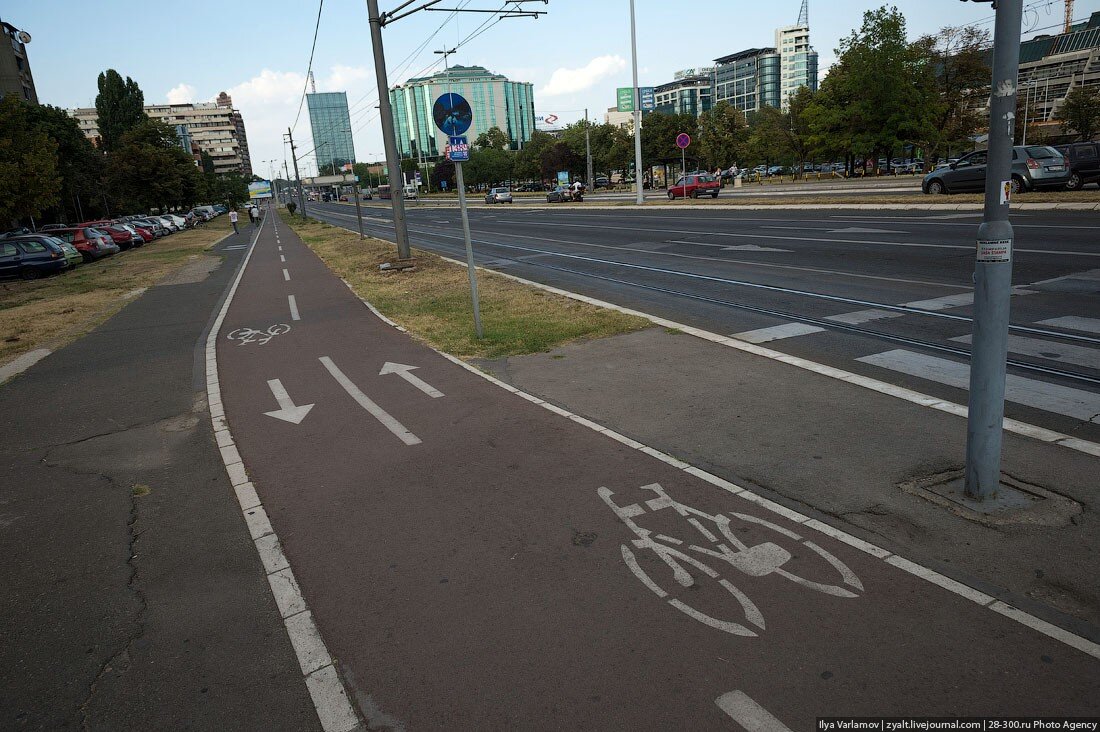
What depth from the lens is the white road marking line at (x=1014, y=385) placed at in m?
5.91

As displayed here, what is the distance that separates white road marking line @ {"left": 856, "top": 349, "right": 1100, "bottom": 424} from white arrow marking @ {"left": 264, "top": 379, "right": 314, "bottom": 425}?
243 inches

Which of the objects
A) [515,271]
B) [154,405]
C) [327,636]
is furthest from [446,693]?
[515,271]

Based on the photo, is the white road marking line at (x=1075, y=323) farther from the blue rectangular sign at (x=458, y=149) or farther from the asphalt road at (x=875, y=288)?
the blue rectangular sign at (x=458, y=149)

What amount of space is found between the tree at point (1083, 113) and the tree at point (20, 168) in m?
76.1

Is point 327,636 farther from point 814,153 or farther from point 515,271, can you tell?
point 814,153

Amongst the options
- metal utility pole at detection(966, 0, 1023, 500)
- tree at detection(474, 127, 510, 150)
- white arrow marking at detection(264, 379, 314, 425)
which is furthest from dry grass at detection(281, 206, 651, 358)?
tree at detection(474, 127, 510, 150)

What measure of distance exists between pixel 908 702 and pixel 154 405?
809 cm

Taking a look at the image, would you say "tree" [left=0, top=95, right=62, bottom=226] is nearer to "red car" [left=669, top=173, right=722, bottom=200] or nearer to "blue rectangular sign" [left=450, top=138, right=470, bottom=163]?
"blue rectangular sign" [left=450, top=138, right=470, bottom=163]

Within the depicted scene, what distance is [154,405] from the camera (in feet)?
26.6

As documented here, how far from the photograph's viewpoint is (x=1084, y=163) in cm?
2350

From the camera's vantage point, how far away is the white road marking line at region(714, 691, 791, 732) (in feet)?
9.11

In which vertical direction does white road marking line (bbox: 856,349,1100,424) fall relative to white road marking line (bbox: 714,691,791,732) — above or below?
above

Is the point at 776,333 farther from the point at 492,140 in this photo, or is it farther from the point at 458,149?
the point at 492,140

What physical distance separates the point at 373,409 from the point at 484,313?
16.3 feet
